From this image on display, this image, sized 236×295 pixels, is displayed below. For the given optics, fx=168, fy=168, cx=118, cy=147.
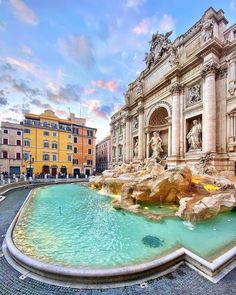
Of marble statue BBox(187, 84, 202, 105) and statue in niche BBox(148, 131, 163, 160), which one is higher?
marble statue BBox(187, 84, 202, 105)

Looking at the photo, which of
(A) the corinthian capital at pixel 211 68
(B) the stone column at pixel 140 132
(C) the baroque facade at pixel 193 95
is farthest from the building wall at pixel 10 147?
(A) the corinthian capital at pixel 211 68

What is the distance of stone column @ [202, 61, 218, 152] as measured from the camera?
13586 mm

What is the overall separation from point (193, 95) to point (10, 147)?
3104 cm

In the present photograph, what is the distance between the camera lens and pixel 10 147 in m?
30.7

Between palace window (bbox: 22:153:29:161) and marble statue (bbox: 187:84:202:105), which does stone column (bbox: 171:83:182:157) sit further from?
palace window (bbox: 22:153:29:161)

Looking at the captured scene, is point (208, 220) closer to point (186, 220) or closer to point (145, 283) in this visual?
point (186, 220)

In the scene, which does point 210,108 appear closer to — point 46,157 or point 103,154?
point 46,157

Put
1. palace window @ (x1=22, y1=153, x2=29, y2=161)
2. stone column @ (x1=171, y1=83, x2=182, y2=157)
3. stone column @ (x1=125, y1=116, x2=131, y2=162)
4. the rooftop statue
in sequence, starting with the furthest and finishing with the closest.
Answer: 1. palace window @ (x1=22, y1=153, x2=29, y2=161)
2. stone column @ (x1=125, y1=116, x2=131, y2=162)
3. the rooftop statue
4. stone column @ (x1=171, y1=83, x2=182, y2=157)

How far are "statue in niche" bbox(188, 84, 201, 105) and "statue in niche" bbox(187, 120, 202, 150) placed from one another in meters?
2.03

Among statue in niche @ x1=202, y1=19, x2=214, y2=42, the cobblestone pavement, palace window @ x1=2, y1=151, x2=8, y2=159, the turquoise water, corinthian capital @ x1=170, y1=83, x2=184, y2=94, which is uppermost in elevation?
statue in niche @ x1=202, y1=19, x2=214, y2=42

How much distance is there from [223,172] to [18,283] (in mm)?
13374

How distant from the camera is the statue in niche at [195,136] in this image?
15266 mm

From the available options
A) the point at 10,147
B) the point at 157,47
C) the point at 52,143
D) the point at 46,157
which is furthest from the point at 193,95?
the point at 10,147

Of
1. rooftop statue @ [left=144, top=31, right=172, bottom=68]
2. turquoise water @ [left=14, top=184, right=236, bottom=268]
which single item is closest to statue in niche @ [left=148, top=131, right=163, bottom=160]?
rooftop statue @ [left=144, top=31, right=172, bottom=68]
